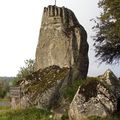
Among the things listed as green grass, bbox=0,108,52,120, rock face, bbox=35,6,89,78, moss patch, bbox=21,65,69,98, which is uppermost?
rock face, bbox=35,6,89,78

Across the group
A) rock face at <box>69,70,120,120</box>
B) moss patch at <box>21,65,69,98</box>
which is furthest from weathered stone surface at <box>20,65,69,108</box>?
rock face at <box>69,70,120,120</box>

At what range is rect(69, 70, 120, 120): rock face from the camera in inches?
850

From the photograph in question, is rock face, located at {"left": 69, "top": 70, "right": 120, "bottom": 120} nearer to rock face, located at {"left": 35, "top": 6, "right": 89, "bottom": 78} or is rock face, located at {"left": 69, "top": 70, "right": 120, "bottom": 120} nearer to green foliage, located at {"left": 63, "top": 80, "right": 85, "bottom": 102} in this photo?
green foliage, located at {"left": 63, "top": 80, "right": 85, "bottom": 102}

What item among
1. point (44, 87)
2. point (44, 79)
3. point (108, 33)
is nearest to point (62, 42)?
point (44, 79)

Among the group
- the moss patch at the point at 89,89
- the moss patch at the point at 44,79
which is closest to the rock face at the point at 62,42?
the moss patch at the point at 44,79

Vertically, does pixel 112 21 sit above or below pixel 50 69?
above

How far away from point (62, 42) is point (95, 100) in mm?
6539

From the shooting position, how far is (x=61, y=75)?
26359 millimetres

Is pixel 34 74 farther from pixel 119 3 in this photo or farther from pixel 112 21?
pixel 112 21

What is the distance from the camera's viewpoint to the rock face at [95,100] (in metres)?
21.6

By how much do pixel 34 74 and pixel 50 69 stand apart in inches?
36.3

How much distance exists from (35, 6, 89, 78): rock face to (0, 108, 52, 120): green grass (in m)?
4.32

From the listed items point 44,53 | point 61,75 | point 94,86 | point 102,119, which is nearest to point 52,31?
point 44,53

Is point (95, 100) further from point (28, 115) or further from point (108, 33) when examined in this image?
point (108, 33)
